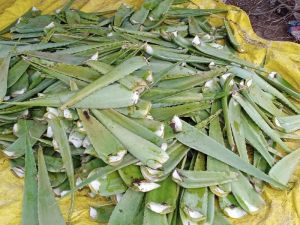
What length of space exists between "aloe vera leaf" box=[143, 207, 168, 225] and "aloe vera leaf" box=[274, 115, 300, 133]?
71 centimetres

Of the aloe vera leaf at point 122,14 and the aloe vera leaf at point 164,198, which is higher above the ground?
the aloe vera leaf at point 122,14

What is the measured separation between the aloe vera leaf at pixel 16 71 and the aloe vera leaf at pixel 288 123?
113 centimetres

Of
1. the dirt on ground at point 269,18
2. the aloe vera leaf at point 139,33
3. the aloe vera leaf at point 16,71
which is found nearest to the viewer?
the aloe vera leaf at point 16,71

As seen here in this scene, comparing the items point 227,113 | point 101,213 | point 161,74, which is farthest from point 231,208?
point 161,74

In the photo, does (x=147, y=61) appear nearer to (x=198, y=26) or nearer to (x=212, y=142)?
(x=212, y=142)

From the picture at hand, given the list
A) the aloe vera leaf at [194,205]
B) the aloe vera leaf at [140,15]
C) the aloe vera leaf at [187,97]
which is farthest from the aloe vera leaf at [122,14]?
the aloe vera leaf at [194,205]

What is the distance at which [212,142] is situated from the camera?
1785mm

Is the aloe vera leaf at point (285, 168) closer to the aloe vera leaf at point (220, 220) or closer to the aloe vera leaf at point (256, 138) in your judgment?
the aloe vera leaf at point (256, 138)

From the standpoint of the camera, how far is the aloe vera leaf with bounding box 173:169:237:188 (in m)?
1.70

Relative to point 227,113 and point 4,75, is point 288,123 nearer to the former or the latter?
point 227,113

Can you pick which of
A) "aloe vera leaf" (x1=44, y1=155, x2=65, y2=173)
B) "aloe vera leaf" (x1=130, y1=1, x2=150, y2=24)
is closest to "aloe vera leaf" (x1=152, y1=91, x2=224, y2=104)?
"aloe vera leaf" (x1=44, y1=155, x2=65, y2=173)

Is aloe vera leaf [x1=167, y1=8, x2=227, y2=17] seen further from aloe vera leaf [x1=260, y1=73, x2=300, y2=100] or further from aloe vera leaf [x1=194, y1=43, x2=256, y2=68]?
aloe vera leaf [x1=260, y1=73, x2=300, y2=100]

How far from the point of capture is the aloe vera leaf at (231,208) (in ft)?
5.76

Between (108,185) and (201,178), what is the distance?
1.13 feet
